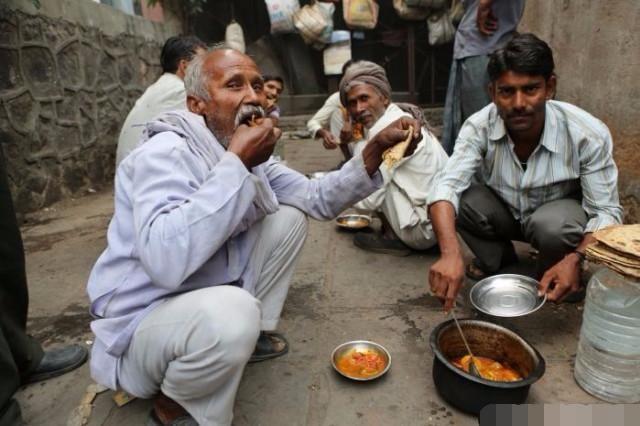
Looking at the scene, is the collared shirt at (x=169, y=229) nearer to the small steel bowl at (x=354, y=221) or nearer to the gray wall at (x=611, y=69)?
the small steel bowl at (x=354, y=221)

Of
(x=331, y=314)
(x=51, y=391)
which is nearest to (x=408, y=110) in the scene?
(x=331, y=314)

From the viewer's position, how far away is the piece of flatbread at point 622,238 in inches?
58.9

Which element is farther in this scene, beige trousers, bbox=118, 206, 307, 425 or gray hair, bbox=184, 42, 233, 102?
gray hair, bbox=184, 42, 233, 102

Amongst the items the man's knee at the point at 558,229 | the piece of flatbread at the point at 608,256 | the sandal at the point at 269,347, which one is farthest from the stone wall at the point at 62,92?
the piece of flatbread at the point at 608,256

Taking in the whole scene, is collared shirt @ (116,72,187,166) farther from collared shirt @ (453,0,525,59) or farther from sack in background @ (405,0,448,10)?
sack in background @ (405,0,448,10)

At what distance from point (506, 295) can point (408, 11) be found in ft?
22.1

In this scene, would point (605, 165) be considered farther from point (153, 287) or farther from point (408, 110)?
point (153, 287)

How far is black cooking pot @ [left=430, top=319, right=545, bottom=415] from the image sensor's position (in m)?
1.60

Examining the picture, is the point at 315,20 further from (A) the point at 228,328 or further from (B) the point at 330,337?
(A) the point at 228,328

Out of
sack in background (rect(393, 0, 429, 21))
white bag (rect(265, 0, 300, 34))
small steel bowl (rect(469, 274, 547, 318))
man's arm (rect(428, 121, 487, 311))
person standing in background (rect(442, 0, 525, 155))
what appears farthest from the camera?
white bag (rect(265, 0, 300, 34))

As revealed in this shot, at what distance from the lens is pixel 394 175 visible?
3086 millimetres

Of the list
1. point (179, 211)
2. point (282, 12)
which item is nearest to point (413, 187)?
point (179, 211)

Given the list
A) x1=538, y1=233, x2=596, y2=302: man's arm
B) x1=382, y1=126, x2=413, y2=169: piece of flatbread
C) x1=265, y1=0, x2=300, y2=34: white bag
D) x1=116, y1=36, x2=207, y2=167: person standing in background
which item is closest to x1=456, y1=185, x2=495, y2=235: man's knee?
x1=538, y1=233, x2=596, y2=302: man's arm

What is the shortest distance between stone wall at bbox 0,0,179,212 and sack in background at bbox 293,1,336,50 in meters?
2.74
